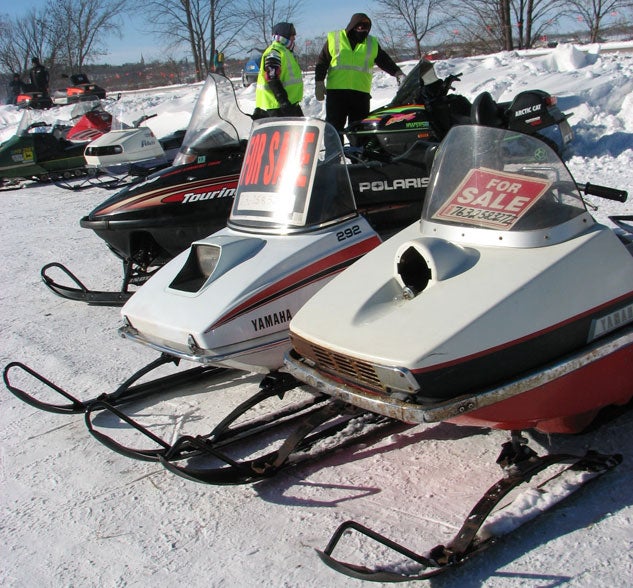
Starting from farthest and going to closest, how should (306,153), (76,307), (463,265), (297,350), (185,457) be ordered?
(76,307), (306,153), (185,457), (297,350), (463,265)

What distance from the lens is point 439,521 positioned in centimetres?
265

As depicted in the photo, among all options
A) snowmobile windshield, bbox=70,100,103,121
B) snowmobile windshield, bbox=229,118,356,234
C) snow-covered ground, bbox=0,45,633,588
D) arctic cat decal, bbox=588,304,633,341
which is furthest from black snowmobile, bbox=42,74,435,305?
snowmobile windshield, bbox=70,100,103,121

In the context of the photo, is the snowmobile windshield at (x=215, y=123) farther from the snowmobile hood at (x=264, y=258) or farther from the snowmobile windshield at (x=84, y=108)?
the snowmobile windshield at (x=84, y=108)

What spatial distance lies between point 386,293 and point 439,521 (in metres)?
0.89

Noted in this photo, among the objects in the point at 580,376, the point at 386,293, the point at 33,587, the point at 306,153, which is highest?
the point at 306,153

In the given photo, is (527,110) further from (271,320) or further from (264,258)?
(271,320)

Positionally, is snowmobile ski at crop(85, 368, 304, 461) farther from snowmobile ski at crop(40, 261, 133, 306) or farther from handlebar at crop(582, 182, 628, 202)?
snowmobile ski at crop(40, 261, 133, 306)

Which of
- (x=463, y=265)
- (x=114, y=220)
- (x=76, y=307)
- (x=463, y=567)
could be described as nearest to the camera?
(x=463, y=567)

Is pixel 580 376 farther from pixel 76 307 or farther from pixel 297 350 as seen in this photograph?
pixel 76 307

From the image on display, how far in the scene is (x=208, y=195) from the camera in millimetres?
5223

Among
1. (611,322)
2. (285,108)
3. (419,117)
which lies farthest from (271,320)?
A: (419,117)

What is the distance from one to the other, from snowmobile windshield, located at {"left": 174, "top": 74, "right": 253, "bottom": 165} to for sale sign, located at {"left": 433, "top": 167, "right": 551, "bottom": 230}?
2972mm

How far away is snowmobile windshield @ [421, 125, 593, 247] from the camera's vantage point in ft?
9.26

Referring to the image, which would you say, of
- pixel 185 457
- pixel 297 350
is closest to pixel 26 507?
pixel 185 457
